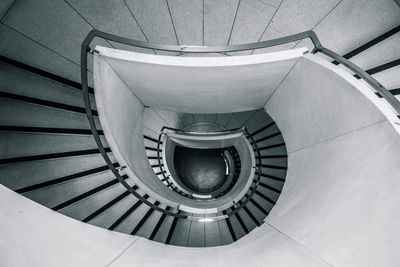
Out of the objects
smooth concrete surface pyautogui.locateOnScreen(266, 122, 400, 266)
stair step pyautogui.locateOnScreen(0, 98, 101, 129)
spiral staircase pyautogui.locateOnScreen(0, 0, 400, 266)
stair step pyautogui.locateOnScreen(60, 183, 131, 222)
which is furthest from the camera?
stair step pyautogui.locateOnScreen(60, 183, 131, 222)

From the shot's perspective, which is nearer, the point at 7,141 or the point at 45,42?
the point at 7,141

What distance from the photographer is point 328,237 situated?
2135 mm

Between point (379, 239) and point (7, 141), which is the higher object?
point (7, 141)

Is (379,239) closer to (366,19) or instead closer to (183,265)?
(183,265)

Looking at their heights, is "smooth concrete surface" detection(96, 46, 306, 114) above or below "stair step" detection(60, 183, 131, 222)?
above

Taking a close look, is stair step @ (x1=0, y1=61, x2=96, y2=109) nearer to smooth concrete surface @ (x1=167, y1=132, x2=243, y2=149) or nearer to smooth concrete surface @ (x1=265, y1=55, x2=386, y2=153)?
smooth concrete surface @ (x1=265, y1=55, x2=386, y2=153)

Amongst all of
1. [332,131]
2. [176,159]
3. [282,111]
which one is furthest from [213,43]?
[176,159]

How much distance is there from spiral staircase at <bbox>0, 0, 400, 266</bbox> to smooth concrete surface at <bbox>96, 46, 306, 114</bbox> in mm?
184

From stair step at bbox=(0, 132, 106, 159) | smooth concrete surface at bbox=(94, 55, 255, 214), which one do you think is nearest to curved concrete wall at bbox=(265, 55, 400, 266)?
smooth concrete surface at bbox=(94, 55, 255, 214)

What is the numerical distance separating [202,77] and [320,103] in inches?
71.4

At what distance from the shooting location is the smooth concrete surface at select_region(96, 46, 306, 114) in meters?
2.87

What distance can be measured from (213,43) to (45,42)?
285 cm

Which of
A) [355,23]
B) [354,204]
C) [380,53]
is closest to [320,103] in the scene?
[380,53]

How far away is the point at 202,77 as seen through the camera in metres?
3.21
